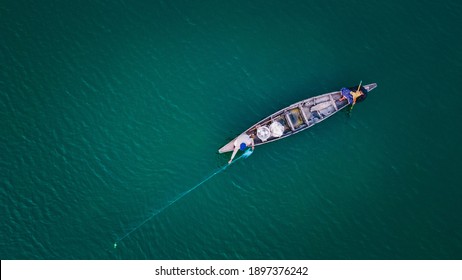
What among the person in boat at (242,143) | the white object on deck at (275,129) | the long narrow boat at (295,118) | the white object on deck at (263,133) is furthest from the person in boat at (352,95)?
the person in boat at (242,143)

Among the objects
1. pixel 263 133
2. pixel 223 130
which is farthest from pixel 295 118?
pixel 223 130

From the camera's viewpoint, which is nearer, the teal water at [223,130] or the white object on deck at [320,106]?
the teal water at [223,130]

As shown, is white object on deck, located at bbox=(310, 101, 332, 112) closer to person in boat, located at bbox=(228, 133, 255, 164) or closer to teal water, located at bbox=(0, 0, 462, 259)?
teal water, located at bbox=(0, 0, 462, 259)

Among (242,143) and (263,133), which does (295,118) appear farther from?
(242,143)

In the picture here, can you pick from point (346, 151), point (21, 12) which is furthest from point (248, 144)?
point (21, 12)

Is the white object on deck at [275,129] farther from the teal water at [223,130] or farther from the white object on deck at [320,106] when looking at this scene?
the white object on deck at [320,106]

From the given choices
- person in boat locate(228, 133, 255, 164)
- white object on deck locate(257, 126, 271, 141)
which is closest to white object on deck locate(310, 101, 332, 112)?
white object on deck locate(257, 126, 271, 141)
